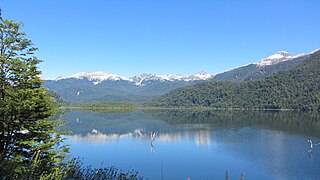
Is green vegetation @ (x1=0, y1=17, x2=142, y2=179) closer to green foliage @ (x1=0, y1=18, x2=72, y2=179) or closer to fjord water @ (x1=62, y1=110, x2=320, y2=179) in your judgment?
green foliage @ (x1=0, y1=18, x2=72, y2=179)

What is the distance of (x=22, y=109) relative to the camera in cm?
1456

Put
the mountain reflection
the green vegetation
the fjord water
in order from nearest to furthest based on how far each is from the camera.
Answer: the green vegetation < the fjord water < the mountain reflection

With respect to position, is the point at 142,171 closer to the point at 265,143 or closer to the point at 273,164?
the point at 273,164

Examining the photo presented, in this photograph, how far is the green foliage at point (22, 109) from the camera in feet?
47.7

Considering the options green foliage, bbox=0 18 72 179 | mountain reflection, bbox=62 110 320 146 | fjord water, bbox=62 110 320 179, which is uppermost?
green foliage, bbox=0 18 72 179

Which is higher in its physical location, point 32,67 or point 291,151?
point 32,67

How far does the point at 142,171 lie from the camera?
106 ft

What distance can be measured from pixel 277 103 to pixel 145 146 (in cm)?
16447

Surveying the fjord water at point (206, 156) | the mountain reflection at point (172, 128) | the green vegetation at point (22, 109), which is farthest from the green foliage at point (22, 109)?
the mountain reflection at point (172, 128)

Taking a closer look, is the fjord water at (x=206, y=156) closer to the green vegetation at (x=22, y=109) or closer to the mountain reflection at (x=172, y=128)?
the mountain reflection at (x=172, y=128)

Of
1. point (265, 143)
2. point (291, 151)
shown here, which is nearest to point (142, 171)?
point (291, 151)

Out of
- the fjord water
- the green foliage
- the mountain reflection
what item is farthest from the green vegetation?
the mountain reflection

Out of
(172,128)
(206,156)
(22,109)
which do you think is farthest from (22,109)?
(172,128)

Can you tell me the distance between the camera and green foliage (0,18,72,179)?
14.5m
